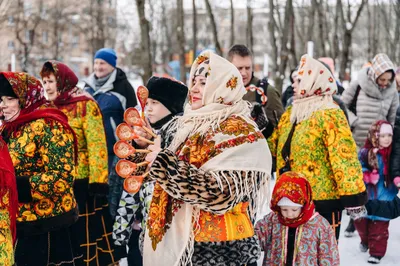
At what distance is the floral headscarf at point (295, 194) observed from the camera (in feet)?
12.8

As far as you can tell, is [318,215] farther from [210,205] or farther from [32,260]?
[32,260]

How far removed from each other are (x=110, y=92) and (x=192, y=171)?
369 centimetres

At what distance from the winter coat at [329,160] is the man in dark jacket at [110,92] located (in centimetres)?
220

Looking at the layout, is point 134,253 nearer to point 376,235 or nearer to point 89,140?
point 89,140

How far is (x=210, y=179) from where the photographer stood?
8.54 ft

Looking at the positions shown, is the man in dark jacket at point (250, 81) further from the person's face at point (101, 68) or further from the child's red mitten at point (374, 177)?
the person's face at point (101, 68)

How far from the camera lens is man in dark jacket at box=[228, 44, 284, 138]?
5199 mm

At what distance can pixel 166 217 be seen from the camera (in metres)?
2.84

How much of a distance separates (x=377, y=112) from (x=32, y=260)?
16.3 feet

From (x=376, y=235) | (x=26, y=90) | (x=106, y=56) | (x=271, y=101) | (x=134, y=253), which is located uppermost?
(x=106, y=56)

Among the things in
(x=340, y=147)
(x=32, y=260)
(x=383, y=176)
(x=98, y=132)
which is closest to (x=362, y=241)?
(x=383, y=176)

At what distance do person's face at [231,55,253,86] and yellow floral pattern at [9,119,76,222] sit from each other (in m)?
2.05

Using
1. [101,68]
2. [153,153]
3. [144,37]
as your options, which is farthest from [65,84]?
[144,37]

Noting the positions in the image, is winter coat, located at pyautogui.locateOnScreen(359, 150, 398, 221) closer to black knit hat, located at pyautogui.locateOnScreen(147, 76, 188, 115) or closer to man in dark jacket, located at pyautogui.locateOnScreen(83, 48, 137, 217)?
man in dark jacket, located at pyautogui.locateOnScreen(83, 48, 137, 217)
